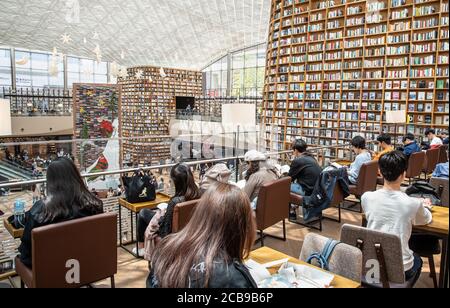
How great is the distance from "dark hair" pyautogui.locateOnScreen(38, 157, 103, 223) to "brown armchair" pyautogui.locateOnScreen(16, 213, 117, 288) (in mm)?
162

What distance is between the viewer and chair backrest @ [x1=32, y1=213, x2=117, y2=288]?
200 cm

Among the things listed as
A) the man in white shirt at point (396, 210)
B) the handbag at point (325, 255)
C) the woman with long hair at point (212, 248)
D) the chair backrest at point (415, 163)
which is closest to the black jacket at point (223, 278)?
the woman with long hair at point (212, 248)

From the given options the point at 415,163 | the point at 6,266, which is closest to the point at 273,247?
the point at 6,266

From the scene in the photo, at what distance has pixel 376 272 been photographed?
2014 mm

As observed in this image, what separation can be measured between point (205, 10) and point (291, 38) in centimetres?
1019

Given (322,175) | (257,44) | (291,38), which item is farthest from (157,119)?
(322,175)

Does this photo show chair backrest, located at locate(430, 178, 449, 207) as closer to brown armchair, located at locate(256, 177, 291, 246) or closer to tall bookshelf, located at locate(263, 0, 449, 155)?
brown armchair, located at locate(256, 177, 291, 246)

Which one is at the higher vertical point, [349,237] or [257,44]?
[257,44]

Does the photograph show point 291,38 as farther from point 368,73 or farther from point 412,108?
point 412,108

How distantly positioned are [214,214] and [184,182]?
4.68 ft

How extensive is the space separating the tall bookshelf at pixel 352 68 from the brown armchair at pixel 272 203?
539 cm

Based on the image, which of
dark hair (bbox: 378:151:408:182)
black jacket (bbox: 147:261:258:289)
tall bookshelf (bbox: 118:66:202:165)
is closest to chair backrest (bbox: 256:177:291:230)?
dark hair (bbox: 378:151:408:182)

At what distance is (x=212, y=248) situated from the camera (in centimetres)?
126

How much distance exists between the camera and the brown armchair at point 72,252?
2.00 m
